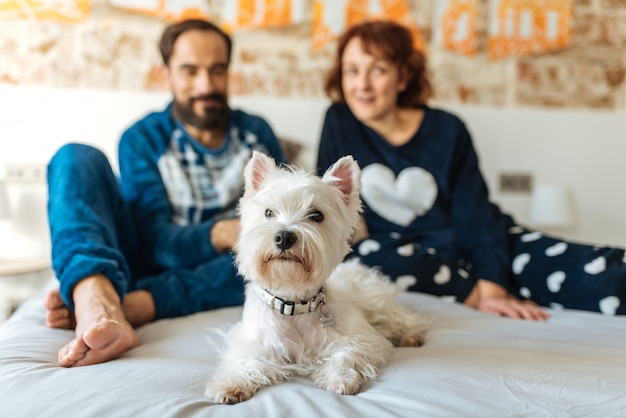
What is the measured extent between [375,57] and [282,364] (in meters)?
1.40

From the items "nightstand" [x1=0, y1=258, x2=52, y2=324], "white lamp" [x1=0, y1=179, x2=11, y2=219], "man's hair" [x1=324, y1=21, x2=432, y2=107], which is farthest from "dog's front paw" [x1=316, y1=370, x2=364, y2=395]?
"white lamp" [x1=0, y1=179, x2=11, y2=219]

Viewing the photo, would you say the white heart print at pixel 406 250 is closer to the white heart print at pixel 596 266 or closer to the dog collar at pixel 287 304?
the white heart print at pixel 596 266

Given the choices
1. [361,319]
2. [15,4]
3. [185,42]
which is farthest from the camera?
[15,4]

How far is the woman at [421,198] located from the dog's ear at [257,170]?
786 mm

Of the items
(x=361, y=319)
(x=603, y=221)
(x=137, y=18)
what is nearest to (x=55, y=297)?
(x=361, y=319)

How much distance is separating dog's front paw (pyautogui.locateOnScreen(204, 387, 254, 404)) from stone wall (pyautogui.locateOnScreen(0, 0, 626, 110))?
6.83 feet

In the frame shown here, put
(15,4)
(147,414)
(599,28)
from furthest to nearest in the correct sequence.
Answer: (599,28)
(15,4)
(147,414)

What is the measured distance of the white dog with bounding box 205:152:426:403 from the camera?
1.04 meters

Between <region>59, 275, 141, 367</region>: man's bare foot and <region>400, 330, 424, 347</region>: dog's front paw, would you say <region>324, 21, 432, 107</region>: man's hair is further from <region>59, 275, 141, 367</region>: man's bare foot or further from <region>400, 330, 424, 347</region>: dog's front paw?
<region>59, 275, 141, 367</region>: man's bare foot

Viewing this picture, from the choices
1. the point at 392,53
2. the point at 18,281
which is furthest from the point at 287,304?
the point at 18,281

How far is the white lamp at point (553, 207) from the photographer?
9.45 feet

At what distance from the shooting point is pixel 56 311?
4.61 ft

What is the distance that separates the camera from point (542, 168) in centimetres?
314

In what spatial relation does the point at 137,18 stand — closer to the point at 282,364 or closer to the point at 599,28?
the point at 282,364
